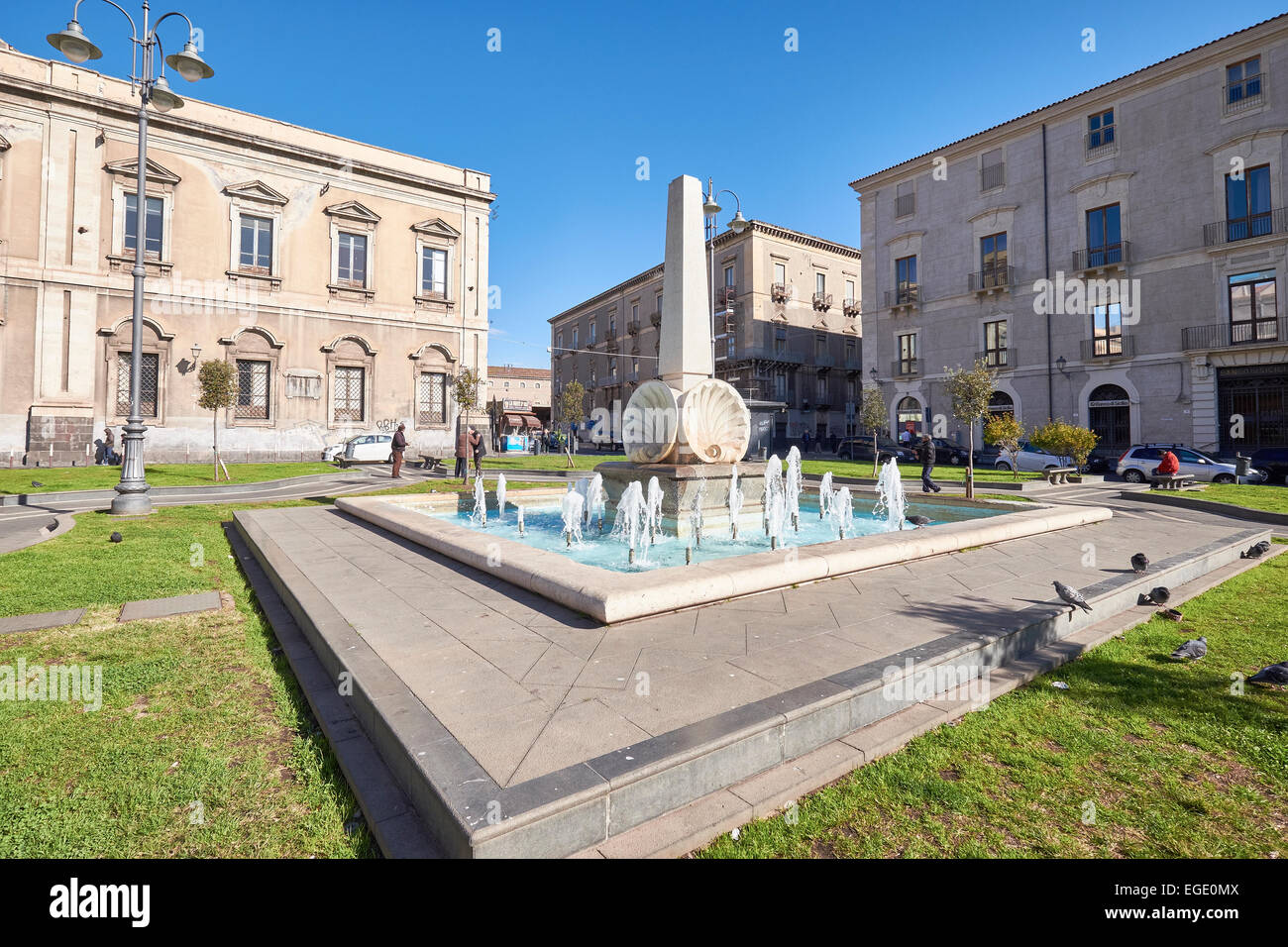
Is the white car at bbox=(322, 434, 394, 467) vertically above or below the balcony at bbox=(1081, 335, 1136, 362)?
below

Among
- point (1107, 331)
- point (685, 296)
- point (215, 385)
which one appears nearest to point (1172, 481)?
point (1107, 331)

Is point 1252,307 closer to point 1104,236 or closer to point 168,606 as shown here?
point 1104,236

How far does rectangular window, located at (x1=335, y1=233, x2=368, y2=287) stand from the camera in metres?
27.2

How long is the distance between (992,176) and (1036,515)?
30.1 metres

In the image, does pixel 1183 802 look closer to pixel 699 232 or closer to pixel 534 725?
pixel 534 725

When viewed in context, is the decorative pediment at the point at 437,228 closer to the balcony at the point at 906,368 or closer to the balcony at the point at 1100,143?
the balcony at the point at 906,368

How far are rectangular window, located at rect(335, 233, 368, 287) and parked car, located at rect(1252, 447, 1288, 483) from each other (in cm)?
3558

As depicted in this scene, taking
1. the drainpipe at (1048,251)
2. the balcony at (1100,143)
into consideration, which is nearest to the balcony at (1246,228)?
the balcony at (1100,143)

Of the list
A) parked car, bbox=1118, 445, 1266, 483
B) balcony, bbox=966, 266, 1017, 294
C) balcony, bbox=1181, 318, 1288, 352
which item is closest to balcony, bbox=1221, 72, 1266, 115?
balcony, bbox=1181, 318, 1288, 352

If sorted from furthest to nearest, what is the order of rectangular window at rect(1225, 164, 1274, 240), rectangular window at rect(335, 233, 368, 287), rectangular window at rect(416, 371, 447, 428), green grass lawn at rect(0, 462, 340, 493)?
rectangular window at rect(416, 371, 447, 428) → rectangular window at rect(335, 233, 368, 287) → rectangular window at rect(1225, 164, 1274, 240) → green grass lawn at rect(0, 462, 340, 493)

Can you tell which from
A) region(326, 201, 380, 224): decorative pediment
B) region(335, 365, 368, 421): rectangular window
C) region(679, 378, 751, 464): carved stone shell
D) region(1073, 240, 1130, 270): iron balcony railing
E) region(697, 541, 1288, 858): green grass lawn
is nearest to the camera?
region(697, 541, 1288, 858): green grass lawn

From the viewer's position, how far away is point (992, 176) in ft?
101

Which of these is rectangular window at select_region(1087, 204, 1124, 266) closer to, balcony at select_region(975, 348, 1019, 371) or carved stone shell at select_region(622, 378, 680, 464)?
balcony at select_region(975, 348, 1019, 371)
